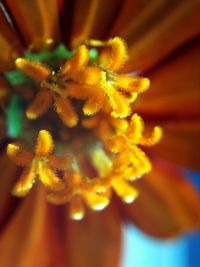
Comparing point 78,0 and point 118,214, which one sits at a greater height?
point 78,0

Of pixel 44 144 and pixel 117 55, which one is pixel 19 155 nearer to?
pixel 44 144

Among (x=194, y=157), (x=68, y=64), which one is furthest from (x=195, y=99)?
(x=68, y=64)

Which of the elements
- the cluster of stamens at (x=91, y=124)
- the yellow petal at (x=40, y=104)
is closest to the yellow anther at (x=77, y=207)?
the cluster of stamens at (x=91, y=124)

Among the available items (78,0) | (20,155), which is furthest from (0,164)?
(78,0)

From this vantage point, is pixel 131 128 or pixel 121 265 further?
pixel 121 265

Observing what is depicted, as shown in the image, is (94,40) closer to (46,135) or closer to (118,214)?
(46,135)

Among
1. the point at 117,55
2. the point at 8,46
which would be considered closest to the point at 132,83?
the point at 117,55

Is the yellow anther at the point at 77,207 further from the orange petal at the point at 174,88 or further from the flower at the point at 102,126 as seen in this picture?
the orange petal at the point at 174,88
